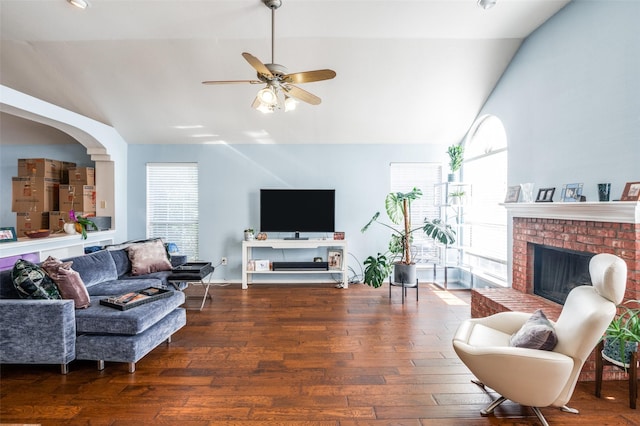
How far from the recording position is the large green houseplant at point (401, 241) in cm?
443

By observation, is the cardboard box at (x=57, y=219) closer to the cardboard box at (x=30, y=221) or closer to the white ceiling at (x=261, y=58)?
the cardboard box at (x=30, y=221)

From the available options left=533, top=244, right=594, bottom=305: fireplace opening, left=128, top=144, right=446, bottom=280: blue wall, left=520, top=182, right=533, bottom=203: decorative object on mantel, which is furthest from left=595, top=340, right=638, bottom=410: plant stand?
left=128, top=144, right=446, bottom=280: blue wall

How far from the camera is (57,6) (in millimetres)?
3129

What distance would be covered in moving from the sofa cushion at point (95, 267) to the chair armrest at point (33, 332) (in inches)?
39.5

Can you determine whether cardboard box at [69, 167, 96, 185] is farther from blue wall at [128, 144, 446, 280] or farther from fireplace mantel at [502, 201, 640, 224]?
fireplace mantel at [502, 201, 640, 224]

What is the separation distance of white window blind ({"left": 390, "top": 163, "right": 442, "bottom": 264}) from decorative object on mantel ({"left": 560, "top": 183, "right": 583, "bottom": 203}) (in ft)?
7.90

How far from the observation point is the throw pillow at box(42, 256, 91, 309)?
2.64m

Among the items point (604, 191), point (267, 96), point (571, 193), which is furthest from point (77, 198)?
point (604, 191)

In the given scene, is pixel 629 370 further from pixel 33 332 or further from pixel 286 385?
pixel 33 332

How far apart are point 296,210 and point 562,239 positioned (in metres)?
3.41

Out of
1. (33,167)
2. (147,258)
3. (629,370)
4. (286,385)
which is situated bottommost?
(286,385)

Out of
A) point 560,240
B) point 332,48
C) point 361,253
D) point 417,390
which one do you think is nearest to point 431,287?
point 361,253

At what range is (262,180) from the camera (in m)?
5.28

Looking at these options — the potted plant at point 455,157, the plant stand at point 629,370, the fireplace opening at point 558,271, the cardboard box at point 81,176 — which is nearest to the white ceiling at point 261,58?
the potted plant at point 455,157
